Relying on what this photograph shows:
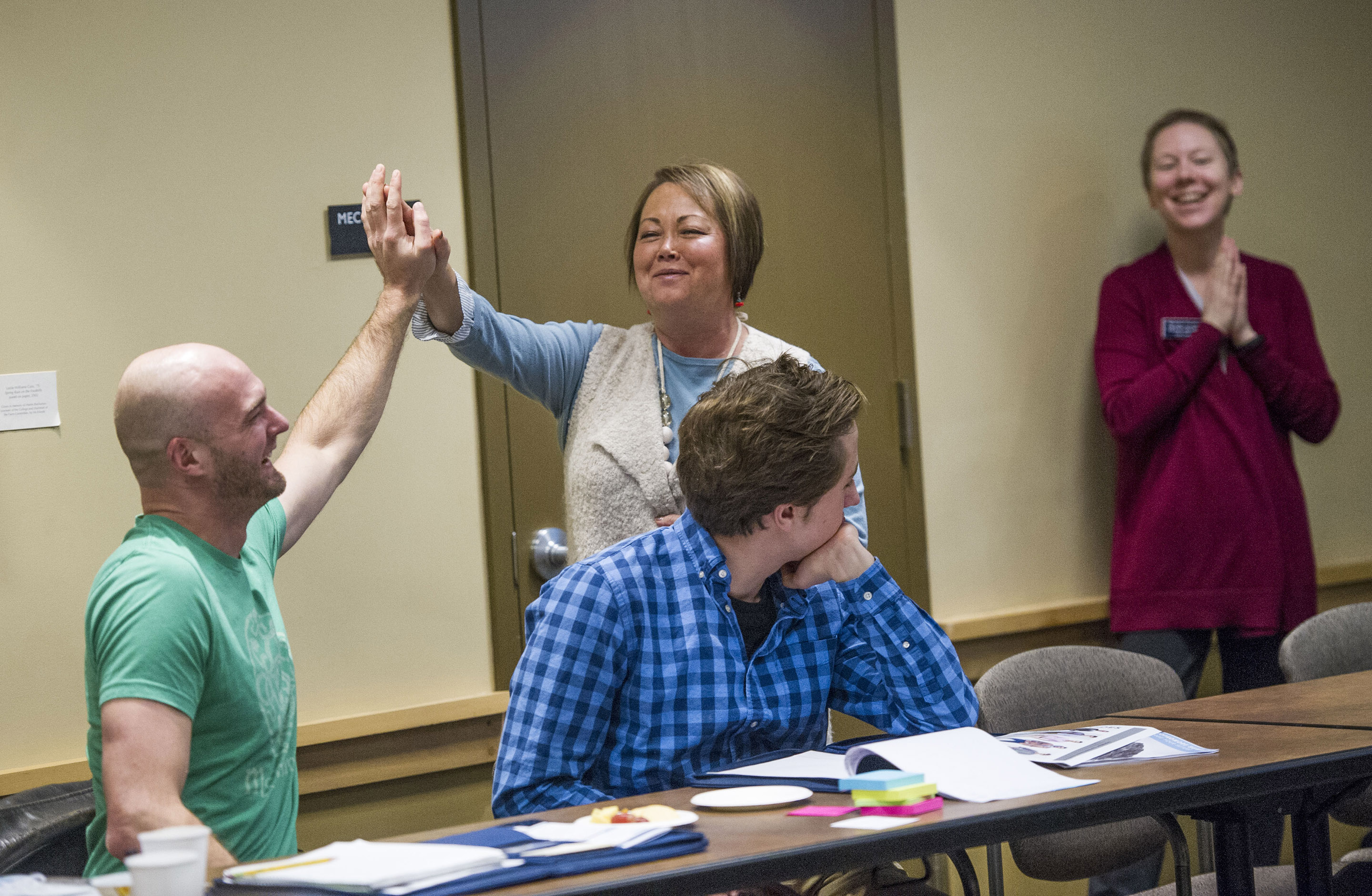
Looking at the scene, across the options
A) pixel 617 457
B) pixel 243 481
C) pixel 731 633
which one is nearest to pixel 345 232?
pixel 617 457

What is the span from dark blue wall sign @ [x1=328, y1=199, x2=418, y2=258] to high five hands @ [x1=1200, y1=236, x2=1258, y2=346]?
2.22 m

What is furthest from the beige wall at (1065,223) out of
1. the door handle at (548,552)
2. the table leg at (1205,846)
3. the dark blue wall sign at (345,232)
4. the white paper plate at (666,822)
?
the white paper plate at (666,822)

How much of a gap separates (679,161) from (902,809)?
219cm

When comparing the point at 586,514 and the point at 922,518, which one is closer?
the point at 586,514

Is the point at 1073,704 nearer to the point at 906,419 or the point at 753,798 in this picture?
the point at 906,419

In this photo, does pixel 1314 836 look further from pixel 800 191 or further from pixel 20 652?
pixel 20 652

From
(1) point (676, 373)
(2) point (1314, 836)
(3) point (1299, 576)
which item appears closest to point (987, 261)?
(3) point (1299, 576)

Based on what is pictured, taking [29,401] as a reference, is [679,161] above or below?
above

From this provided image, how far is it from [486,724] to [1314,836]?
1812 millimetres

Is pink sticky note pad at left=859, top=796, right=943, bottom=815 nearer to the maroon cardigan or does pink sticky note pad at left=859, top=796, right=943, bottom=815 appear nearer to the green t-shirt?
the green t-shirt

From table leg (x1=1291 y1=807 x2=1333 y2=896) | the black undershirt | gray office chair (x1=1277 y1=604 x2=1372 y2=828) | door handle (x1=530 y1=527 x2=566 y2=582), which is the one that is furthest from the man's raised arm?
gray office chair (x1=1277 y1=604 x2=1372 y2=828)

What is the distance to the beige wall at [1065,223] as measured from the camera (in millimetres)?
3598

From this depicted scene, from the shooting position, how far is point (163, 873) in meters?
1.17

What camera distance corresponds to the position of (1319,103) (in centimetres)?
409
